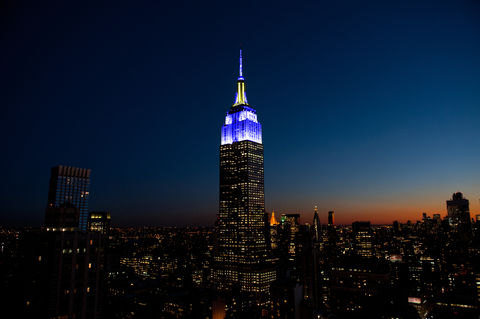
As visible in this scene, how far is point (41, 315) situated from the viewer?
4256 centimetres

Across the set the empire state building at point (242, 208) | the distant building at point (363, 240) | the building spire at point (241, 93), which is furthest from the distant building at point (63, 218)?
the distant building at point (363, 240)

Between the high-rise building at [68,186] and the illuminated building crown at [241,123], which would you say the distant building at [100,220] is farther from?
the high-rise building at [68,186]

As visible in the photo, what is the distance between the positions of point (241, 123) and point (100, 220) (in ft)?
304

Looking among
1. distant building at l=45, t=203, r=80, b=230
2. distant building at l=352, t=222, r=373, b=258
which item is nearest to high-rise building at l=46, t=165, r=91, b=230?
distant building at l=45, t=203, r=80, b=230

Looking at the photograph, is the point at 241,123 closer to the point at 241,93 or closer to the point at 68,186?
the point at 241,93

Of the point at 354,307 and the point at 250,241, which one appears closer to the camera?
the point at 354,307

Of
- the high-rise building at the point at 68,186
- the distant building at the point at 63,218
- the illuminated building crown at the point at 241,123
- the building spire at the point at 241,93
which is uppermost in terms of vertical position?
the building spire at the point at 241,93

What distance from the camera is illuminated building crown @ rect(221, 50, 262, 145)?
166750 mm

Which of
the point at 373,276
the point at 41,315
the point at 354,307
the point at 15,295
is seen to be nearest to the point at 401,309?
the point at 354,307

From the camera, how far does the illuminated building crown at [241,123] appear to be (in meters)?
167

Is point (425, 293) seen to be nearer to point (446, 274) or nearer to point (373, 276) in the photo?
point (373, 276)

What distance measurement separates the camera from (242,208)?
15638 centimetres

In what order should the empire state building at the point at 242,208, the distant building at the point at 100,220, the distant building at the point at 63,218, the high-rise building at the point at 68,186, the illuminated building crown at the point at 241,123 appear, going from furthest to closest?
the distant building at the point at 100,220 → the illuminated building crown at the point at 241,123 → the empire state building at the point at 242,208 → the high-rise building at the point at 68,186 → the distant building at the point at 63,218

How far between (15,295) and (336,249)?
17645cm
